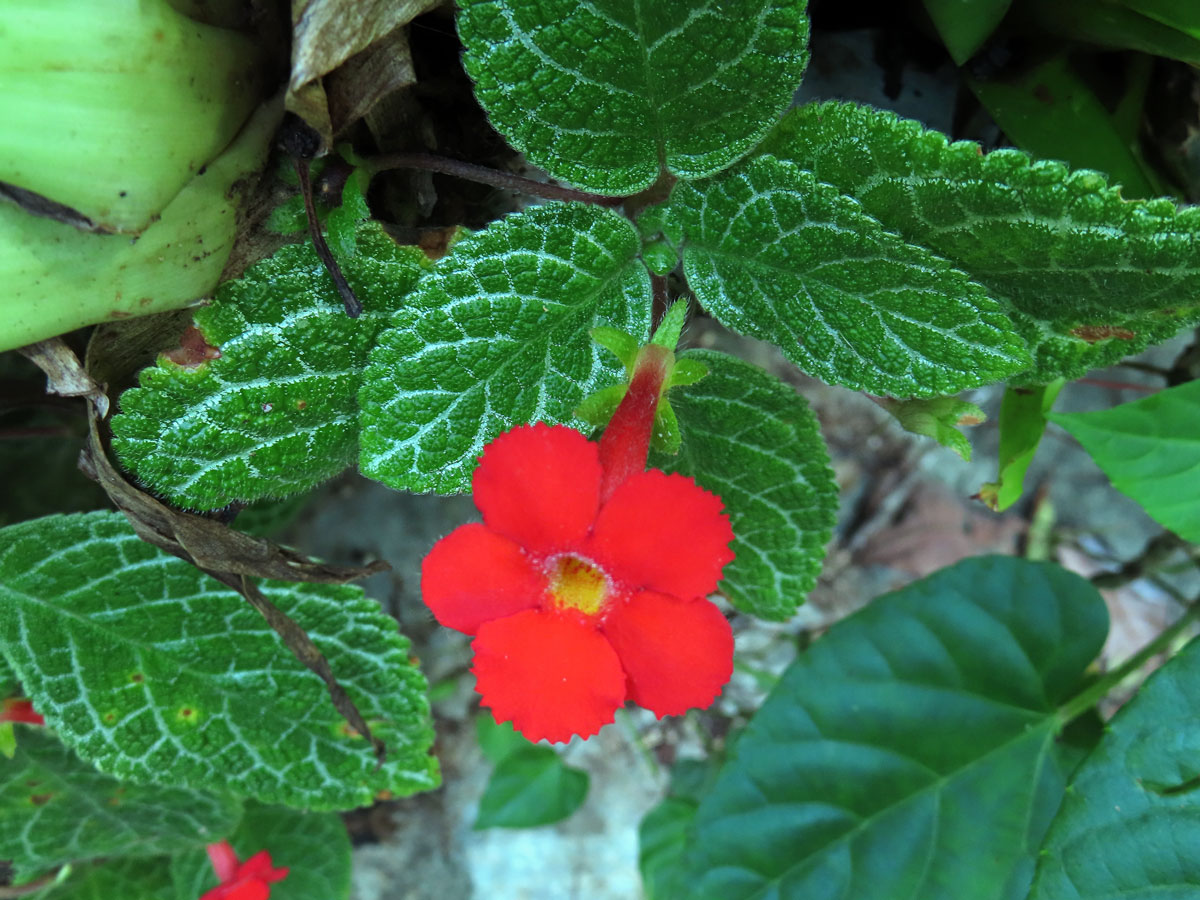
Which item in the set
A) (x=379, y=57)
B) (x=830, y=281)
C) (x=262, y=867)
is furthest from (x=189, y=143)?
(x=262, y=867)

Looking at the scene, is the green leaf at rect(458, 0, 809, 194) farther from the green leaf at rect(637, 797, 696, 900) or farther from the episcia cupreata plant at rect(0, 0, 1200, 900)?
the green leaf at rect(637, 797, 696, 900)

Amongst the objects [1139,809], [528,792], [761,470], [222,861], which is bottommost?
[528,792]

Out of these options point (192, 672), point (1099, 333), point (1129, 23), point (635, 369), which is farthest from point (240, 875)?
point (1129, 23)

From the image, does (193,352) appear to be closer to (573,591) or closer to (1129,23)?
(573,591)

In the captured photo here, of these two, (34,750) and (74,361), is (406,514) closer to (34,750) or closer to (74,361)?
(34,750)

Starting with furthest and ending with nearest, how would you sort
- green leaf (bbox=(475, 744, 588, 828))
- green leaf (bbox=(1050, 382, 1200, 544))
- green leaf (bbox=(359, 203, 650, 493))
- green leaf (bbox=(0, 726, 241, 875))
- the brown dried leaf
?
green leaf (bbox=(475, 744, 588, 828))
green leaf (bbox=(0, 726, 241, 875))
green leaf (bbox=(1050, 382, 1200, 544))
green leaf (bbox=(359, 203, 650, 493))
the brown dried leaf

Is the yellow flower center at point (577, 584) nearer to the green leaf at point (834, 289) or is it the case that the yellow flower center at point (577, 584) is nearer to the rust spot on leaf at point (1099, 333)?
the green leaf at point (834, 289)

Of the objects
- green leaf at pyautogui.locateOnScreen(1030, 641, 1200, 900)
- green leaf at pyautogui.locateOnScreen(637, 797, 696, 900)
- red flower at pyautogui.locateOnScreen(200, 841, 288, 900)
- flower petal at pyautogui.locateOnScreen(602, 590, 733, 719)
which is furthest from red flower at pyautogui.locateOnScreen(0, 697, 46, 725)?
green leaf at pyautogui.locateOnScreen(1030, 641, 1200, 900)
